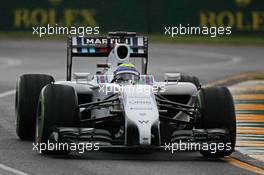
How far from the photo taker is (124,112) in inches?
525

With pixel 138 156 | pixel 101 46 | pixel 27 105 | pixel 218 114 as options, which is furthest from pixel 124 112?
pixel 101 46

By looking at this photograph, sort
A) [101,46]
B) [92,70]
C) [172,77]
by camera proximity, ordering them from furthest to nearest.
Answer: [92,70]
[101,46]
[172,77]

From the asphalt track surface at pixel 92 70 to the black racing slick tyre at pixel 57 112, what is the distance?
1.00ft

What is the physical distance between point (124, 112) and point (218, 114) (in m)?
1.22

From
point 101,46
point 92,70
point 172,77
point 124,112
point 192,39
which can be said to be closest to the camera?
point 124,112

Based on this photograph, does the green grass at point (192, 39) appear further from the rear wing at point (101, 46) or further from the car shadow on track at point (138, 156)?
the car shadow on track at point (138, 156)

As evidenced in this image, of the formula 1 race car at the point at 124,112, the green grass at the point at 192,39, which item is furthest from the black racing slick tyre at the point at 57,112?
the green grass at the point at 192,39

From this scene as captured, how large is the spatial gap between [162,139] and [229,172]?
164cm

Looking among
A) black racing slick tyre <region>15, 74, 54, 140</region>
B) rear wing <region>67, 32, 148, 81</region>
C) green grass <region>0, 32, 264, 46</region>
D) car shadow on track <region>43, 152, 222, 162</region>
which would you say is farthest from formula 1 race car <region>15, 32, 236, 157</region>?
green grass <region>0, 32, 264, 46</region>

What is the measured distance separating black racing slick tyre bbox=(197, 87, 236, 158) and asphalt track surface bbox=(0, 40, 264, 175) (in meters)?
0.21

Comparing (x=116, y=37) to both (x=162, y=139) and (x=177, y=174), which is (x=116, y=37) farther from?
(x=177, y=174)

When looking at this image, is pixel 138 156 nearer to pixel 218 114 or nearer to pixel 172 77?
pixel 218 114

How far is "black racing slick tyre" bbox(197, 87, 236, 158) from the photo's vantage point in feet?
44.6

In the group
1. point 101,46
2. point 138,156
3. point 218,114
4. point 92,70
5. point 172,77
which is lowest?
point 138,156
